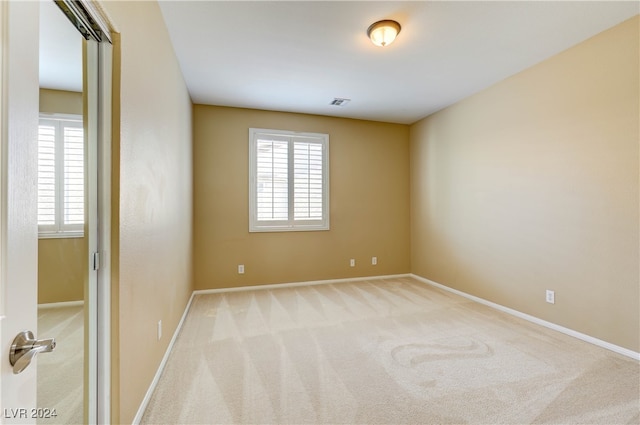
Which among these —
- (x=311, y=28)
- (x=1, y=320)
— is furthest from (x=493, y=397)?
(x=311, y=28)

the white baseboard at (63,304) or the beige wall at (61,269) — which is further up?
the beige wall at (61,269)

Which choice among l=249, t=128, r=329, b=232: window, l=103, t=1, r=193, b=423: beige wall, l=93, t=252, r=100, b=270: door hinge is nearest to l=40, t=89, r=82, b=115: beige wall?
l=103, t=1, r=193, b=423: beige wall

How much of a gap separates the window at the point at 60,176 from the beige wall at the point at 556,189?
366 cm

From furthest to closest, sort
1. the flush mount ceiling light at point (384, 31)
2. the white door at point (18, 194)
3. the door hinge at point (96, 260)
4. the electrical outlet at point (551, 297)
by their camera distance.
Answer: the electrical outlet at point (551, 297) < the flush mount ceiling light at point (384, 31) < the door hinge at point (96, 260) < the white door at point (18, 194)

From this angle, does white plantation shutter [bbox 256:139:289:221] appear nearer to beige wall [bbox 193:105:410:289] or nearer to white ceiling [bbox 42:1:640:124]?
beige wall [bbox 193:105:410:289]

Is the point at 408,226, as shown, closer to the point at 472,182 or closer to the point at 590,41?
the point at 472,182

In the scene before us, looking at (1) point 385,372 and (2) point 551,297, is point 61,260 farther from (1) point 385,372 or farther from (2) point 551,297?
(2) point 551,297

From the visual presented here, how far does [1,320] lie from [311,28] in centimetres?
259

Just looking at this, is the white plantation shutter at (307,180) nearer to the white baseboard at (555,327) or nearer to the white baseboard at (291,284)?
the white baseboard at (291,284)

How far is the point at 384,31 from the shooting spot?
230 centimetres

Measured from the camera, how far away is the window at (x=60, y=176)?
2.95 feet

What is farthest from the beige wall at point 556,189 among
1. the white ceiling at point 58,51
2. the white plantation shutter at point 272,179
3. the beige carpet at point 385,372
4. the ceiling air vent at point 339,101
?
the white ceiling at point 58,51

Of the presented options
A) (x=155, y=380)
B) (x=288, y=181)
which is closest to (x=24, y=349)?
(x=155, y=380)

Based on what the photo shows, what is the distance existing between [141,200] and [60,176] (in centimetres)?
66
